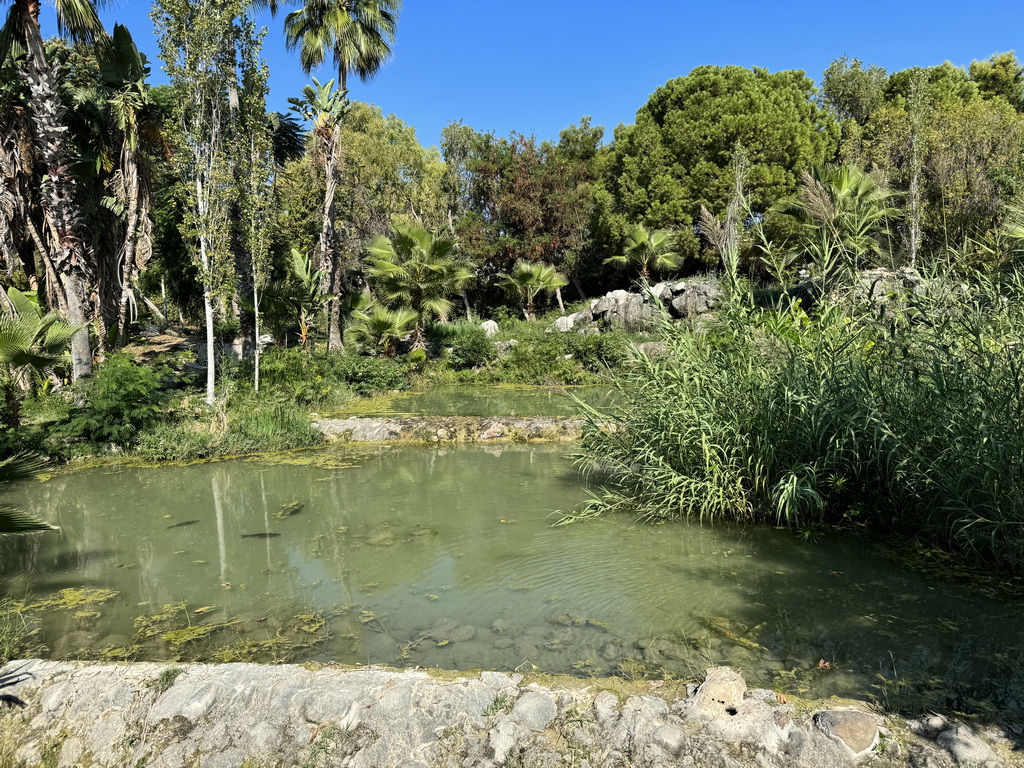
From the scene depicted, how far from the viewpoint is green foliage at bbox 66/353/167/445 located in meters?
9.48

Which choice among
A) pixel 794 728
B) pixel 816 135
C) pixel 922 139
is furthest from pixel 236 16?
pixel 816 135

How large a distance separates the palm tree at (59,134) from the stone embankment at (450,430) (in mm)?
4350

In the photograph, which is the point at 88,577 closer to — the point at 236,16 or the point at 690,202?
the point at 236,16

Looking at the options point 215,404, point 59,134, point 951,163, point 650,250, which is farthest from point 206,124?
point 951,163

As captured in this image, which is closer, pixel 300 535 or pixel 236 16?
pixel 300 535

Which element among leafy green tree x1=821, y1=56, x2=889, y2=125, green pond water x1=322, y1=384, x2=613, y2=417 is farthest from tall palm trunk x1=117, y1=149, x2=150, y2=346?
leafy green tree x1=821, y1=56, x2=889, y2=125

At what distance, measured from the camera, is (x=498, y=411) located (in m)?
13.4

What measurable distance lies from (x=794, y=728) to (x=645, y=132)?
26090 mm

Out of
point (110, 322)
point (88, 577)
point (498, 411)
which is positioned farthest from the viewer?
point (110, 322)

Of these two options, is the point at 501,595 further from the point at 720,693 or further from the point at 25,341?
the point at 25,341

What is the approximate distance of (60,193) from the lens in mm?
10656

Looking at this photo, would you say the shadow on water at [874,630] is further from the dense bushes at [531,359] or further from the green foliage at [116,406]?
the dense bushes at [531,359]

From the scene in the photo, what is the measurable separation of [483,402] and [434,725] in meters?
11.7

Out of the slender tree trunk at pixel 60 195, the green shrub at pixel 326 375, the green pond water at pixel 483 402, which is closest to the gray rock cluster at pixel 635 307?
the green pond water at pixel 483 402
